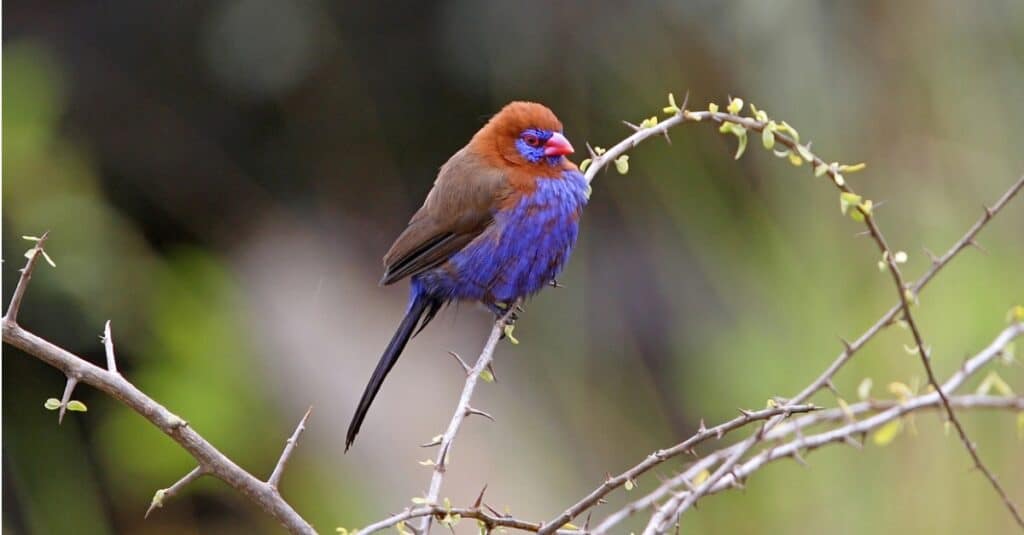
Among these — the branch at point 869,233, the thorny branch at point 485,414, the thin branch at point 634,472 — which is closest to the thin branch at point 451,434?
the thorny branch at point 485,414

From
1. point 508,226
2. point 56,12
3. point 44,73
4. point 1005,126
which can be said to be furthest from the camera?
point 56,12

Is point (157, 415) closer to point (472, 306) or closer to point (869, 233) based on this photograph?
point (869, 233)

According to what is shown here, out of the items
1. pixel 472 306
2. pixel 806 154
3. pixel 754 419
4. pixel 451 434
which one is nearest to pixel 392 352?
pixel 451 434

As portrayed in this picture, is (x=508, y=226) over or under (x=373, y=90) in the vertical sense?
under

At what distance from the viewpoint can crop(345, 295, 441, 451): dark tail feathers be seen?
3.09 m

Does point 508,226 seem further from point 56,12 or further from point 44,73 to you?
point 56,12

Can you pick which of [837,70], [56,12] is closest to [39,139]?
[56,12]

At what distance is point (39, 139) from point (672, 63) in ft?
9.36

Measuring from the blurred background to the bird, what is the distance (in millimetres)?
917

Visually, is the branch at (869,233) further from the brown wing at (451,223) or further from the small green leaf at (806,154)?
the brown wing at (451,223)

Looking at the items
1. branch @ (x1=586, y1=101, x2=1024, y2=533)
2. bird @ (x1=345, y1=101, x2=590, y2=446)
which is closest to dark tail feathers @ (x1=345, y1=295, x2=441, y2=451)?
bird @ (x1=345, y1=101, x2=590, y2=446)

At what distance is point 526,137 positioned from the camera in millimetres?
3898

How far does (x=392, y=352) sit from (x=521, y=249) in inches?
21.0

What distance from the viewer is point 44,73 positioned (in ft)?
19.4
